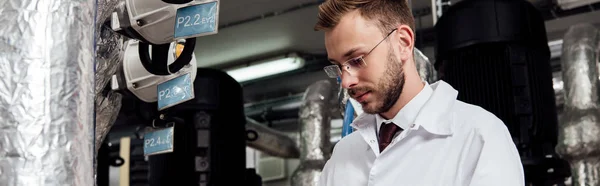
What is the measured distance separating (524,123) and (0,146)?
2.25 meters

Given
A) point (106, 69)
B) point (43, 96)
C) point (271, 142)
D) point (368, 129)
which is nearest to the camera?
point (43, 96)

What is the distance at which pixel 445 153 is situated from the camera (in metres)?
1.06

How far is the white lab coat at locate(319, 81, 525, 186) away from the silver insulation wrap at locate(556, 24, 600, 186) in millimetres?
2420

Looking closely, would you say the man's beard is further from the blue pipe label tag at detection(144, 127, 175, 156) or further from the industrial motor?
the industrial motor

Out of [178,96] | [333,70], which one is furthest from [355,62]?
[178,96]

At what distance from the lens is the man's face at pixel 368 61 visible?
1.10 metres

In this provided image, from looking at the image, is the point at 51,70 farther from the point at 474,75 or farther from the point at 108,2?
the point at 474,75

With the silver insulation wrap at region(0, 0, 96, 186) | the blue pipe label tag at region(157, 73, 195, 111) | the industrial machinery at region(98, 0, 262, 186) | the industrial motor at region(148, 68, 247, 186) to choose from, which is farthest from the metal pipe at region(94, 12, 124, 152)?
the industrial motor at region(148, 68, 247, 186)

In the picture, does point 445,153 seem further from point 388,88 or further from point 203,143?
point 203,143

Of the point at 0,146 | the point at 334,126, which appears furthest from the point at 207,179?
the point at 334,126

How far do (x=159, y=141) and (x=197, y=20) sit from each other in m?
0.61

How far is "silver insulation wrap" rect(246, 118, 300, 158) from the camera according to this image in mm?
6066

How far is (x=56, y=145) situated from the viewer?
0.68 metres

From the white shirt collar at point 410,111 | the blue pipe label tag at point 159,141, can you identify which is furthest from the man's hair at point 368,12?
the blue pipe label tag at point 159,141
